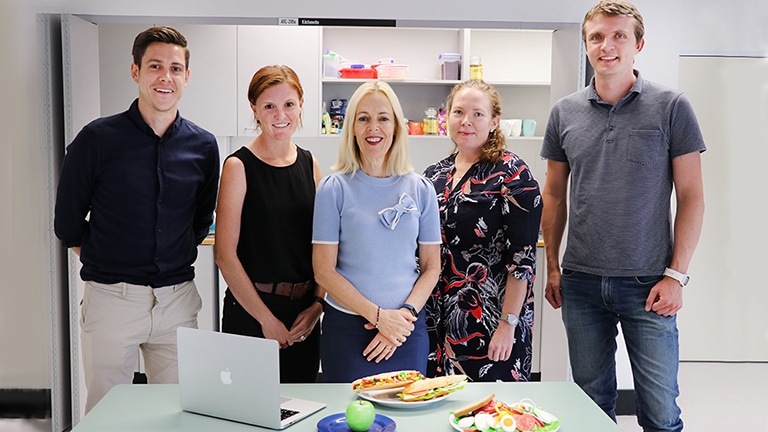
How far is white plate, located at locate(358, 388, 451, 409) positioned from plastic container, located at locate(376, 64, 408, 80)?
3.48 meters

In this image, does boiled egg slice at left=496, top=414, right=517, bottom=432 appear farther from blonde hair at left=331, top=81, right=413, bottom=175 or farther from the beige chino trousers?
the beige chino trousers

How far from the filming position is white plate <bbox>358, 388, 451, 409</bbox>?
1.82m

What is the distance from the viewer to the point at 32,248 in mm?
A: 3312

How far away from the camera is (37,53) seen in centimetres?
323

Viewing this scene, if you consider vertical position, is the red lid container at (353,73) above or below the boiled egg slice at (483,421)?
above

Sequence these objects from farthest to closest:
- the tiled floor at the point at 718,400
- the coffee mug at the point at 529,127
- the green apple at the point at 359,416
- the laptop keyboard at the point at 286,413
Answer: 1. the coffee mug at the point at 529,127
2. the tiled floor at the point at 718,400
3. the laptop keyboard at the point at 286,413
4. the green apple at the point at 359,416

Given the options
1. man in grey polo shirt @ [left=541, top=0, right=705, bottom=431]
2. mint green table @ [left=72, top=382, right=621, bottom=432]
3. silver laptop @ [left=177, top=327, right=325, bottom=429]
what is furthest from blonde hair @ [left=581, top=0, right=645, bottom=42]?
silver laptop @ [left=177, top=327, right=325, bottom=429]

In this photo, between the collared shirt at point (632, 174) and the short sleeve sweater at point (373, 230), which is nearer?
the short sleeve sweater at point (373, 230)

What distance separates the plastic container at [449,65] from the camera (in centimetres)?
506

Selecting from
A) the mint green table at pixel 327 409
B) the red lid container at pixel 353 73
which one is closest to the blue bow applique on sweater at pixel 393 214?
the mint green table at pixel 327 409

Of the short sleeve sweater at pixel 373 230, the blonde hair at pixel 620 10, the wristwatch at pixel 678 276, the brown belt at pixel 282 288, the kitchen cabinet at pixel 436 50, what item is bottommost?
the brown belt at pixel 282 288

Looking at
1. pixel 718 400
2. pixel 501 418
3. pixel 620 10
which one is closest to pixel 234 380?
pixel 501 418

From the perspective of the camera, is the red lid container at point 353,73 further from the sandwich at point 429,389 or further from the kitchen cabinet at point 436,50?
the sandwich at point 429,389

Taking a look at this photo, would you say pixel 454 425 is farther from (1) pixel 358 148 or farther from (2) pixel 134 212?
(2) pixel 134 212
